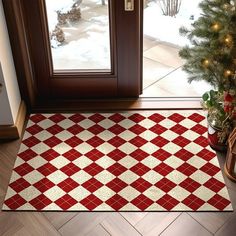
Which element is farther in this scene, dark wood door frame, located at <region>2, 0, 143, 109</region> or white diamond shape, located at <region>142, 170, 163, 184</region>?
dark wood door frame, located at <region>2, 0, 143, 109</region>

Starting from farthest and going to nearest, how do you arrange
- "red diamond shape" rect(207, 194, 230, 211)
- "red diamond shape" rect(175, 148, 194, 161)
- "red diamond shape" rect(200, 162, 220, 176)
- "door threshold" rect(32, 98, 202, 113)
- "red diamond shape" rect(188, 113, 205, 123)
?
"door threshold" rect(32, 98, 202, 113) < "red diamond shape" rect(188, 113, 205, 123) < "red diamond shape" rect(175, 148, 194, 161) < "red diamond shape" rect(200, 162, 220, 176) < "red diamond shape" rect(207, 194, 230, 211)

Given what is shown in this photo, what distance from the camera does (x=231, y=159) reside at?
2.64 metres

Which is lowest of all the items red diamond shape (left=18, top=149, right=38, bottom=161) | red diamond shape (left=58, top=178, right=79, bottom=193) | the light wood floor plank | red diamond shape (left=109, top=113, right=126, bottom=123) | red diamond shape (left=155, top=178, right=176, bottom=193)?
the light wood floor plank

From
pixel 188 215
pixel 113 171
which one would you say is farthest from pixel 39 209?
pixel 188 215

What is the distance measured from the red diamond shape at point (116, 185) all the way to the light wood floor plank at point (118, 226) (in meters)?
0.19

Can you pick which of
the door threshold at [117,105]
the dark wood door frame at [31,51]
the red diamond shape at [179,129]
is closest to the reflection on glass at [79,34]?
the dark wood door frame at [31,51]

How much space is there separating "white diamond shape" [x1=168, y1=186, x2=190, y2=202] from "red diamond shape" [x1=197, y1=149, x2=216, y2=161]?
337 mm

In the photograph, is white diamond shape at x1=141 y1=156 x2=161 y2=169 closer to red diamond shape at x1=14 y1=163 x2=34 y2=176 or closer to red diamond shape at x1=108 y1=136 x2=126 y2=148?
red diamond shape at x1=108 y1=136 x2=126 y2=148

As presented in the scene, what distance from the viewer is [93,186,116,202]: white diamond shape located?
260cm

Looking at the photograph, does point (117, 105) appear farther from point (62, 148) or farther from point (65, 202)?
point (65, 202)

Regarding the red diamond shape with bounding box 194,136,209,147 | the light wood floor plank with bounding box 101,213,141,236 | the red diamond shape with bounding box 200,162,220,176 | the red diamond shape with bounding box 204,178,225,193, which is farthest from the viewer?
the red diamond shape with bounding box 194,136,209,147

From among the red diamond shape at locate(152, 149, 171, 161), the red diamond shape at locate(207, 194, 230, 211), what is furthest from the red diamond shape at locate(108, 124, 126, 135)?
the red diamond shape at locate(207, 194, 230, 211)

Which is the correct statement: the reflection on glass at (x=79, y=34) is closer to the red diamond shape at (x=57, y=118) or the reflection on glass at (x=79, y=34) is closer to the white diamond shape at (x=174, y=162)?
the red diamond shape at (x=57, y=118)

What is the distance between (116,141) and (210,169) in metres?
0.68
